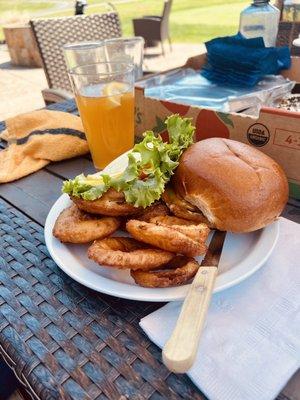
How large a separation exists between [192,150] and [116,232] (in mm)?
238

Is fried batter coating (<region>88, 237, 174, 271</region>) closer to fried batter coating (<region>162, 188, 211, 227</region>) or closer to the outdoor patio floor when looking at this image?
fried batter coating (<region>162, 188, 211, 227</region>)

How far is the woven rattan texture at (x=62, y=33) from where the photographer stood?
82.6 inches

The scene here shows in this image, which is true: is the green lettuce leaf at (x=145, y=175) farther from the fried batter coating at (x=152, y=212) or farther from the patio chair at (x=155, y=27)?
the patio chair at (x=155, y=27)

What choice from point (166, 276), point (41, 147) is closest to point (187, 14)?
point (41, 147)

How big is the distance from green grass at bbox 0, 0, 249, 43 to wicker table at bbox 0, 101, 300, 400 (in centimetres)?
638

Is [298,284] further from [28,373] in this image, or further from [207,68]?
[207,68]

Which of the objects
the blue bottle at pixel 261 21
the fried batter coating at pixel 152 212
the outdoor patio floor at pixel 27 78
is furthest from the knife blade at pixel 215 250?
the outdoor patio floor at pixel 27 78

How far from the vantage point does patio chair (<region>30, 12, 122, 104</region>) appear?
2.09 metres

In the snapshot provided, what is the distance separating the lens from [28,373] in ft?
1.76

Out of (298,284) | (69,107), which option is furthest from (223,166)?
(69,107)

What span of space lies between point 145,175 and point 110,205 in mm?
108

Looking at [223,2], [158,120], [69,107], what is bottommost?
[223,2]

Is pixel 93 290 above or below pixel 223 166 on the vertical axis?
below

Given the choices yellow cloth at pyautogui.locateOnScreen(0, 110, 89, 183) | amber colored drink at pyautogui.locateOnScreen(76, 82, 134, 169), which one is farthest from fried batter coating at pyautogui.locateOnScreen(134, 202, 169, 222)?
yellow cloth at pyautogui.locateOnScreen(0, 110, 89, 183)
